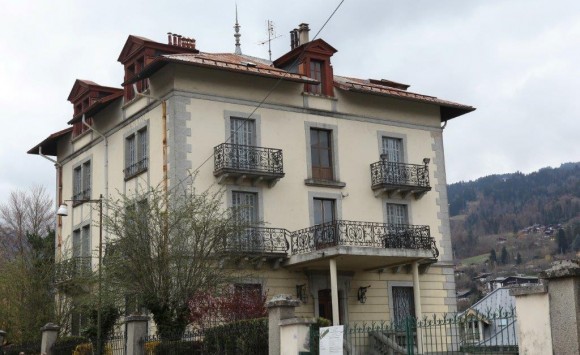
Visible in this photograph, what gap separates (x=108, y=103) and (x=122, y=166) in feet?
8.95

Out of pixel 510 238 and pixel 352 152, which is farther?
pixel 510 238

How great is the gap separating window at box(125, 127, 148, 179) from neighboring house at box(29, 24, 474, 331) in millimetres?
64

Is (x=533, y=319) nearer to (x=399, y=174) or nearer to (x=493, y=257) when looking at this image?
(x=399, y=174)

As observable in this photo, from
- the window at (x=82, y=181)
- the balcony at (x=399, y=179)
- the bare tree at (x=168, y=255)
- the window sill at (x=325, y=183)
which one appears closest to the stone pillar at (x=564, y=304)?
the bare tree at (x=168, y=255)

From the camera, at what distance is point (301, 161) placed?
31156mm

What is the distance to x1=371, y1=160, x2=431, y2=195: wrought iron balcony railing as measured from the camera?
3228 cm

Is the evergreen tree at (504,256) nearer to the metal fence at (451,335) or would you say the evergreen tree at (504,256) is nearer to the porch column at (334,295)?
the metal fence at (451,335)

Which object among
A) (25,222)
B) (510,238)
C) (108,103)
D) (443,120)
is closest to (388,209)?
(443,120)

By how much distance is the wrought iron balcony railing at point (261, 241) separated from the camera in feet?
92.2

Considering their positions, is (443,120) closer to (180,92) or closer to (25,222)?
(180,92)

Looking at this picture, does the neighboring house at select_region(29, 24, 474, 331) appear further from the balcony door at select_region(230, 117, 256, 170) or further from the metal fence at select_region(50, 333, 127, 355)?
the metal fence at select_region(50, 333, 127, 355)

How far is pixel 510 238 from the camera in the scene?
156 meters

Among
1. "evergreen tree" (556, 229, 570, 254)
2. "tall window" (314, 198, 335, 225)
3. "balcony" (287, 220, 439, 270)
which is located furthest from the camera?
"evergreen tree" (556, 229, 570, 254)

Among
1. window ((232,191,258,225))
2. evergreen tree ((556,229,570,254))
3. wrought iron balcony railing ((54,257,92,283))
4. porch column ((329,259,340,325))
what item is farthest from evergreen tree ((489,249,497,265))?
porch column ((329,259,340,325))
